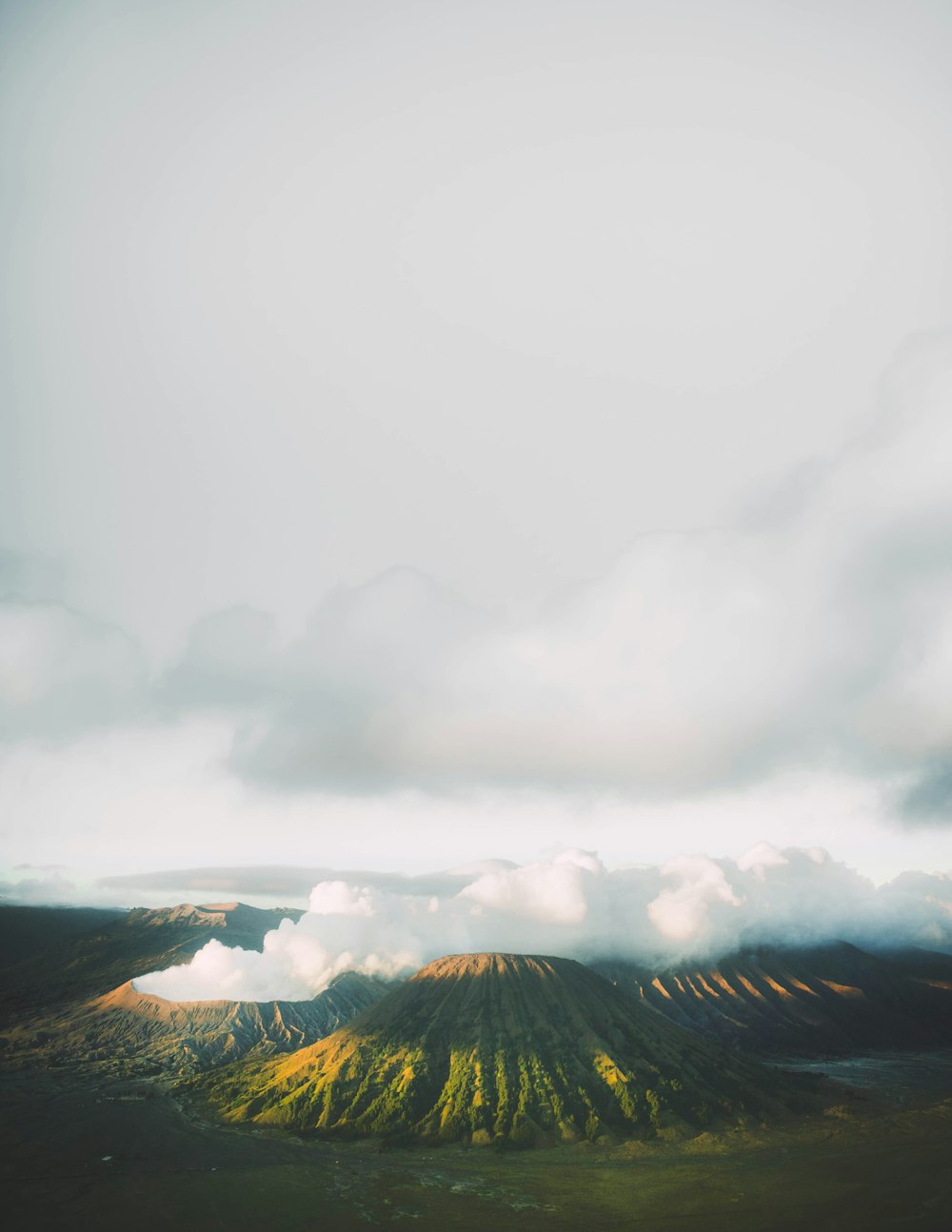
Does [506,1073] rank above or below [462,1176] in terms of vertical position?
above

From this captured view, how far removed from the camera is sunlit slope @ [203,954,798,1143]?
13988 cm

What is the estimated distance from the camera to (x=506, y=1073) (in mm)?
153500

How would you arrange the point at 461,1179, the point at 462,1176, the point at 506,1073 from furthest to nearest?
the point at 506,1073, the point at 462,1176, the point at 461,1179

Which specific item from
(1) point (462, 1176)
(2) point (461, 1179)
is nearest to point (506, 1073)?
(1) point (462, 1176)

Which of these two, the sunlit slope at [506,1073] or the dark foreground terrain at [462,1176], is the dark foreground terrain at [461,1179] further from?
the sunlit slope at [506,1073]

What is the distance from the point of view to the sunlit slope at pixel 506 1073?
13988cm

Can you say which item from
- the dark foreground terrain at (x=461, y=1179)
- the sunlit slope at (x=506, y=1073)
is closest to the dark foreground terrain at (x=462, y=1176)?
the dark foreground terrain at (x=461, y=1179)

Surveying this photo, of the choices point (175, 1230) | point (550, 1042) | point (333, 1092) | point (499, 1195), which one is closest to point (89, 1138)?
point (333, 1092)

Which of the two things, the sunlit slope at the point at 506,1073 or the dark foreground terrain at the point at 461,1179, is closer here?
the dark foreground terrain at the point at 461,1179

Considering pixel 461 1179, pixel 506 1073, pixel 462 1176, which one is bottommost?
pixel 462 1176

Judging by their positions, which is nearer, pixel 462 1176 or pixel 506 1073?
pixel 462 1176

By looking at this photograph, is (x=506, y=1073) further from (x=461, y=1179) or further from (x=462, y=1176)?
(x=461, y=1179)

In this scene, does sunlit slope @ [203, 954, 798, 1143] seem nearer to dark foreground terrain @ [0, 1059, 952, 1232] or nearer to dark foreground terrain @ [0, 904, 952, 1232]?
dark foreground terrain @ [0, 904, 952, 1232]

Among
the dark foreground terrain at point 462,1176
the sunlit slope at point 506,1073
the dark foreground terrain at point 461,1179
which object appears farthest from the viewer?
the sunlit slope at point 506,1073
